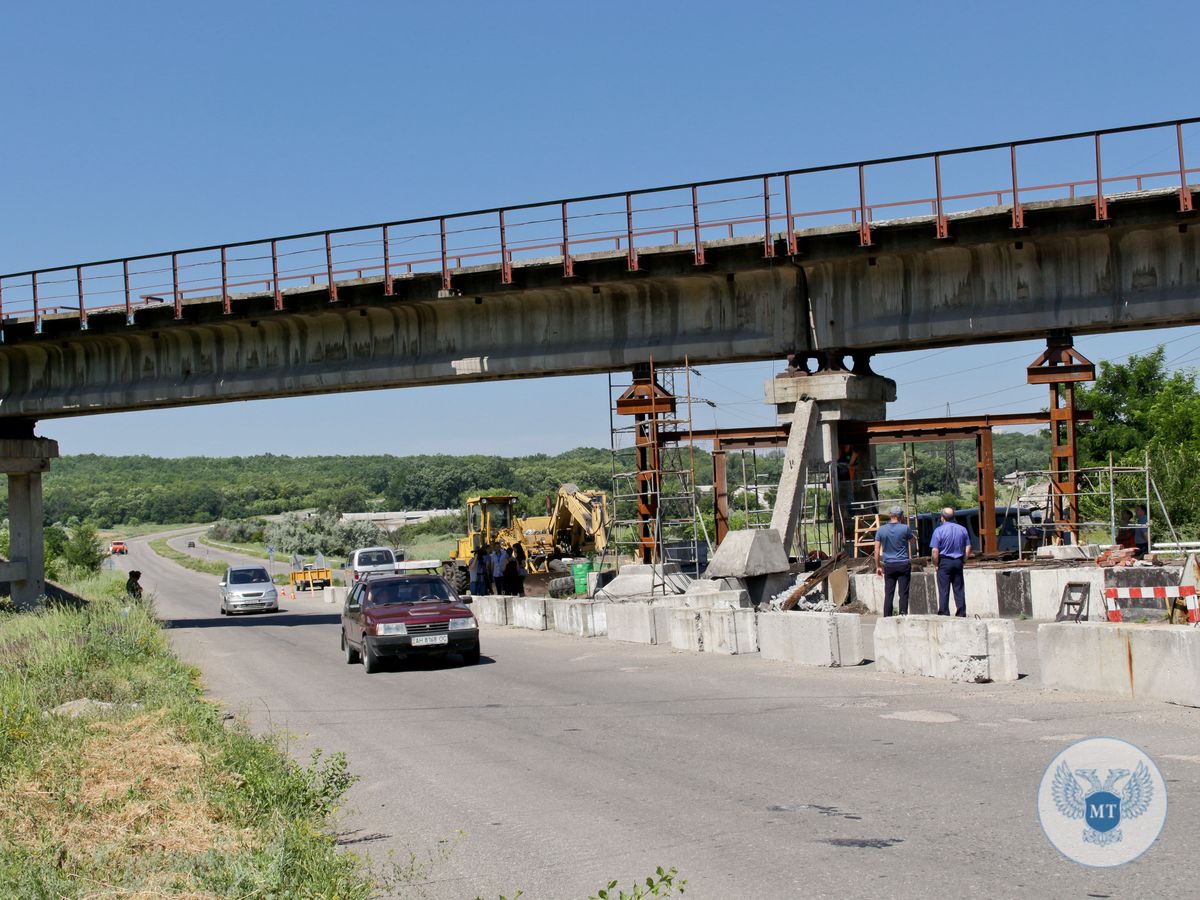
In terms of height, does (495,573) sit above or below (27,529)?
below

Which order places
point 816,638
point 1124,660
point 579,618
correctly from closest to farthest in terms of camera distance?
point 1124,660
point 816,638
point 579,618

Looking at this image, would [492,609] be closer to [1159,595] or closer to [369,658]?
[369,658]

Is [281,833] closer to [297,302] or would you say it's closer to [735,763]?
[735,763]

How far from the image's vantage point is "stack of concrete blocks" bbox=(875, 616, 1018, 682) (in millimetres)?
13930

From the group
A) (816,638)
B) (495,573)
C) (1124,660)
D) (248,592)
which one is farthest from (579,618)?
(248,592)

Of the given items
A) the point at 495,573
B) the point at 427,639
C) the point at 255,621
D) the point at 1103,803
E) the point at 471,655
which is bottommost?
the point at 255,621

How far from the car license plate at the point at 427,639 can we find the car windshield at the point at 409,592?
3.32 feet

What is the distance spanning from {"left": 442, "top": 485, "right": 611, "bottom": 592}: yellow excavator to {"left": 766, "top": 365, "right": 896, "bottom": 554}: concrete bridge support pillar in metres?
11.8

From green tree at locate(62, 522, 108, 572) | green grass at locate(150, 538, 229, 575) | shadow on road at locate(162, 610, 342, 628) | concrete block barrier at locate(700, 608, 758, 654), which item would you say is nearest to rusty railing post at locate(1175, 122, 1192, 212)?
concrete block barrier at locate(700, 608, 758, 654)

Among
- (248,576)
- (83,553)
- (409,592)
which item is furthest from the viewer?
(83,553)

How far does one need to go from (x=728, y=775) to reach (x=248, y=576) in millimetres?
39083

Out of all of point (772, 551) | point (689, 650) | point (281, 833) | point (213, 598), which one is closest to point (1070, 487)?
point (772, 551)

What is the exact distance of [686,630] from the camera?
64.3 ft

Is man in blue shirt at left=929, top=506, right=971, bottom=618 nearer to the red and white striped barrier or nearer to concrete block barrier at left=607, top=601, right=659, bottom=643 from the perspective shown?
the red and white striped barrier
